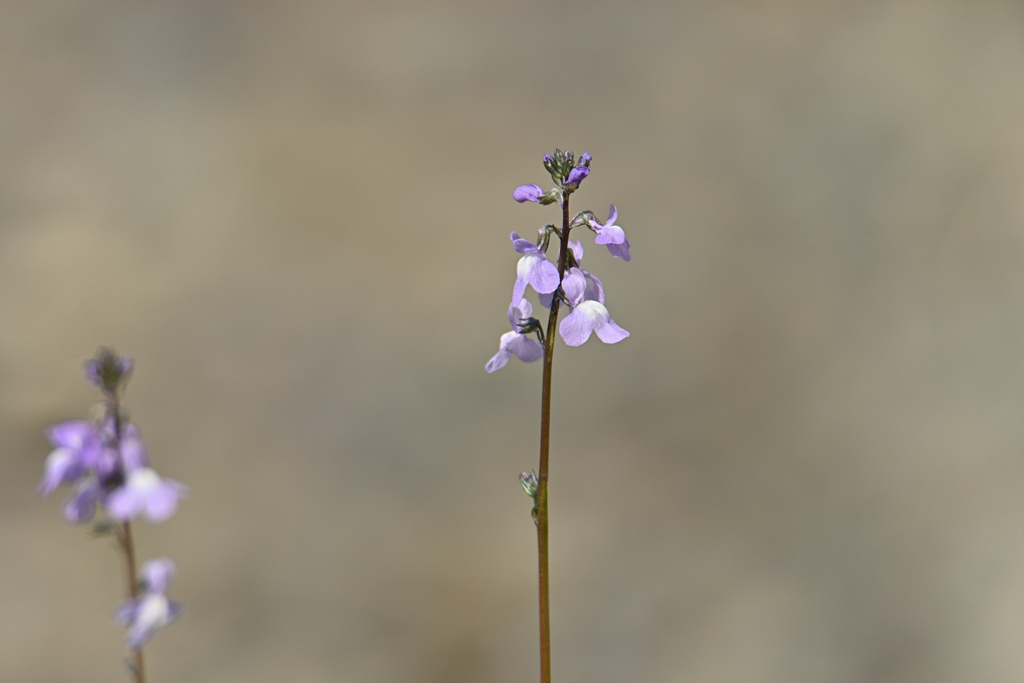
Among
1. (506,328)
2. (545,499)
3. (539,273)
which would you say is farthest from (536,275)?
(506,328)

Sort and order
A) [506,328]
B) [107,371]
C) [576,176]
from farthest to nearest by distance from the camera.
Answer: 1. [506,328]
2. [576,176]
3. [107,371]

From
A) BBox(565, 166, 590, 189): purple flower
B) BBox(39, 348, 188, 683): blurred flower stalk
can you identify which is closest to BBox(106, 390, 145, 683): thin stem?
BBox(39, 348, 188, 683): blurred flower stalk

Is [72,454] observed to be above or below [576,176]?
below

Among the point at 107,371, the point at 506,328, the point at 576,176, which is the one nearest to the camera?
the point at 107,371

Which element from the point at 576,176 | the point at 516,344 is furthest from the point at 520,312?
the point at 576,176

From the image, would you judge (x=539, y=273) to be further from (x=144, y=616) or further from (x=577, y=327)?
(x=144, y=616)

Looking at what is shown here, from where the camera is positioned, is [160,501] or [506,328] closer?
[160,501]

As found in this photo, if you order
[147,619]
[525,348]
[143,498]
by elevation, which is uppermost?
[525,348]

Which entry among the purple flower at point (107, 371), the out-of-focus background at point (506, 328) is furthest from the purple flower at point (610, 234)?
the out-of-focus background at point (506, 328)
